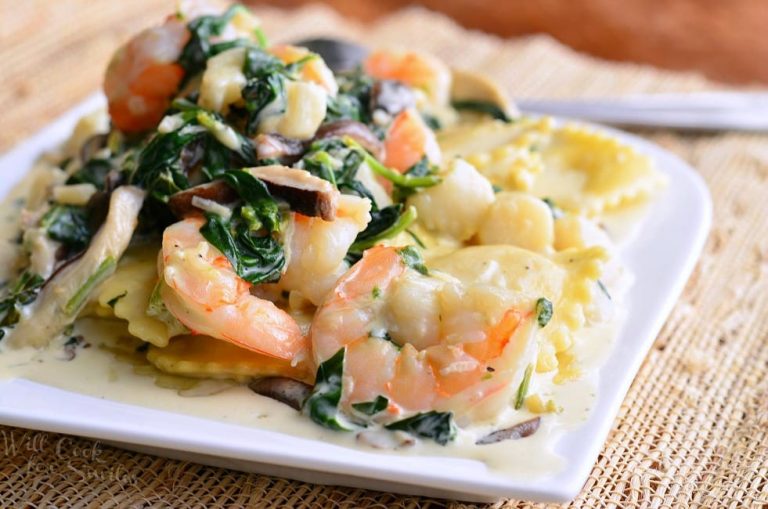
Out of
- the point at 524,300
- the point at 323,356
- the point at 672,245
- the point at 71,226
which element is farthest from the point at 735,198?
the point at 71,226

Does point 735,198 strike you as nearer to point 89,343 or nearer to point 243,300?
point 243,300

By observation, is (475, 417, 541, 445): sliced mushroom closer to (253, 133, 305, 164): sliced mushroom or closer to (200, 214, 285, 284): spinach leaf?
(200, 214, 285, 284): spinach leaf

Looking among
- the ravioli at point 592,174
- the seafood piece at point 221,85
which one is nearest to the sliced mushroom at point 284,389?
the seafood piece at point 221,85

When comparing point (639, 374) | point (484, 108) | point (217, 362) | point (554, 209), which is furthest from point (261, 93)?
point (639, 374)

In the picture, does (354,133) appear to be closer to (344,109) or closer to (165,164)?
(344,109)

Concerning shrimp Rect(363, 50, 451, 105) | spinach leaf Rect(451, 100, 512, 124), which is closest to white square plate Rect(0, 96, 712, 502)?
spinach leaf Rect(451, 100, 512, 124)

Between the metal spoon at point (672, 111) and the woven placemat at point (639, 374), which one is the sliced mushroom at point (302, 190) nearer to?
the woven placemat at point (639, 374)
